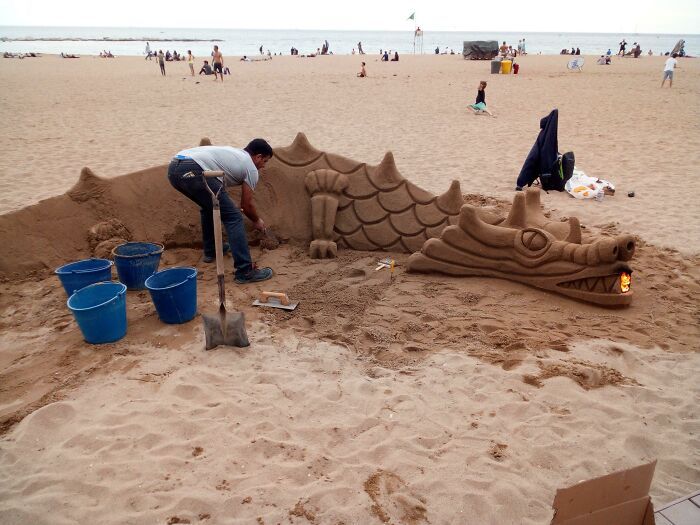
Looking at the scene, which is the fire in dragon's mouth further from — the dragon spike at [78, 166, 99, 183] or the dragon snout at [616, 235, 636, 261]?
the dragon spike at [78, 166, 99, 183]

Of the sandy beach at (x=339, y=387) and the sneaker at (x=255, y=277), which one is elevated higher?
the sneaker at (x=255, y=277)

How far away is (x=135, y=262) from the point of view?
3.92 m

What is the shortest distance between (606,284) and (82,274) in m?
3.84

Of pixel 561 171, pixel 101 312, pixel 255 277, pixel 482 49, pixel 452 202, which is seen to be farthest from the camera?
pixel 482 49

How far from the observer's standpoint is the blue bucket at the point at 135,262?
3912 mm

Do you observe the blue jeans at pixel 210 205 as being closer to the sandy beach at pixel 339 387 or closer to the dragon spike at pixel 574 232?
the sandy beach at pixel 339 387

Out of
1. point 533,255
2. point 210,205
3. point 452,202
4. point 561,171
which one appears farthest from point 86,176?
point 561,171

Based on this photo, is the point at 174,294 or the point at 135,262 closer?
the point at 174,294

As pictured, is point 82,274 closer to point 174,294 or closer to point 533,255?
point 174,294

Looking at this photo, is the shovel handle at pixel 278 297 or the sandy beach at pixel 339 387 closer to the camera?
the sandy beach at pixel 339 387

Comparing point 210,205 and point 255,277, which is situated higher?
point 210,205

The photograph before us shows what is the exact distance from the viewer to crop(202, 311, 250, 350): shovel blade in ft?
10.6

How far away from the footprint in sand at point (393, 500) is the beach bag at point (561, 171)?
556cm


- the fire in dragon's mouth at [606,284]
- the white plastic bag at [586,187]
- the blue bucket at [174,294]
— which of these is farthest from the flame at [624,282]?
the white plastic bag at [586,187]
